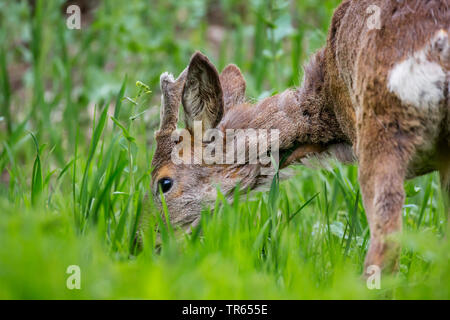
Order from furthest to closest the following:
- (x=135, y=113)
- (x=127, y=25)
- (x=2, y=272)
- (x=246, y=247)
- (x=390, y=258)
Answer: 1. (x=127, y=25)
2. (x=135, y=113)
3. (x=246, y=247)
4. (x=390, y=258)
5. (x=2, y=272)

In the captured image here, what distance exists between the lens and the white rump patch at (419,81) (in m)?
3.15

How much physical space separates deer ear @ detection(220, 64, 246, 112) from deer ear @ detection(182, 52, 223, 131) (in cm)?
25

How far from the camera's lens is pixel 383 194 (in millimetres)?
3186

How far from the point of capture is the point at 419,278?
10.5 ft

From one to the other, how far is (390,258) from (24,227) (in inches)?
61.5

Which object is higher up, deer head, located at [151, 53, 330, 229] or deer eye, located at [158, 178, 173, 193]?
deer head, located at [151, 53, 330, 229]

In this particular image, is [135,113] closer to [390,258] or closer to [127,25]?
[390,258]

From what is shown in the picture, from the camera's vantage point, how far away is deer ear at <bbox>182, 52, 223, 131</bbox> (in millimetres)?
4375

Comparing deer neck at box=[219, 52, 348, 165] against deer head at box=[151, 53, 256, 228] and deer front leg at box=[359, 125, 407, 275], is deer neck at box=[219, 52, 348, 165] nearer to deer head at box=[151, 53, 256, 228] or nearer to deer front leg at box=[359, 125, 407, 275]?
deer head at box=[151, 53, 256, 228]

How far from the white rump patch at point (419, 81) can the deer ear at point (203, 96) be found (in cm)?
141

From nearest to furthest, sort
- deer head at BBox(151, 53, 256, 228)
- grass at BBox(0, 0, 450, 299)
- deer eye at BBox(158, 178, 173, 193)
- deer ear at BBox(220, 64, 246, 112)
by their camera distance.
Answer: grass at BBox(0, 0, 450, 299), deer head at BBox(151, 53, 256, 228), deer eye at BBox(158, 178, 173, 193), deer ear at BBox(220, 64, 246, 112)

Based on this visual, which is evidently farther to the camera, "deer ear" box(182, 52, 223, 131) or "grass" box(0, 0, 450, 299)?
"deer ear" box(182, 52, 223, 131)

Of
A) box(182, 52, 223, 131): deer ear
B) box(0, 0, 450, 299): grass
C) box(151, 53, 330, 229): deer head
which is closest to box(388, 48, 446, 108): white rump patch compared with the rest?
box(0, 0, 450, 299): grass
